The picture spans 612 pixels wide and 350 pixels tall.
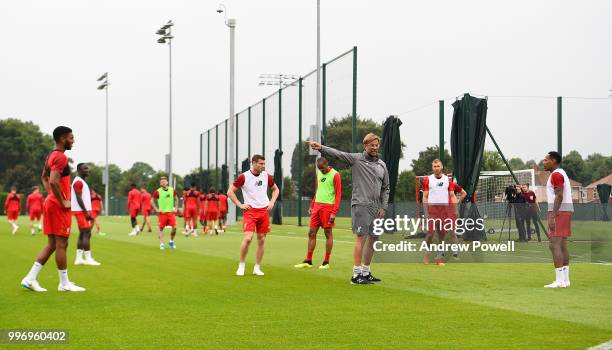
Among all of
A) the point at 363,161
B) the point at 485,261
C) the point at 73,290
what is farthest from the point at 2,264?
the point at 485,261

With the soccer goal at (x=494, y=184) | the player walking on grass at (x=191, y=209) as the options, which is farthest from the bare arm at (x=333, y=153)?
the player walking on grass at (x=191, y=209)

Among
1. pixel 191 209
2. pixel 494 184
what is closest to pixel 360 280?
pixel 494 184

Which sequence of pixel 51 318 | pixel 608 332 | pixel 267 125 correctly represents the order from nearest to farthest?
1. pixel 608 332
2. pixel 51 318
3. pixel 267 125

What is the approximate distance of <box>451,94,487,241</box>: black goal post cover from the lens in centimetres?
1852

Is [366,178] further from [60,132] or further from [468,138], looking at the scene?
[468,138]

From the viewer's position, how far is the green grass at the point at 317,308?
6.99 m

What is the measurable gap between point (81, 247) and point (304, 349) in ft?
33.6

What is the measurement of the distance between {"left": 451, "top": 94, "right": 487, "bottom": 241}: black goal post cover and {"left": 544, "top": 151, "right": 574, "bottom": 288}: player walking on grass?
675 cm

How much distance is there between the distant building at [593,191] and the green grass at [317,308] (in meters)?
14.3

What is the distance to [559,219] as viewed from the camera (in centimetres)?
1130

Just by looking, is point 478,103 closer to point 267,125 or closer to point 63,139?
point 63,139

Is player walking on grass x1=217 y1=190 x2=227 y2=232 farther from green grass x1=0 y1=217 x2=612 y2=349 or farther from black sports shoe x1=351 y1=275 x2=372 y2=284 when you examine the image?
black sports shoe x1=351 y1=275 x2=372 y2=284

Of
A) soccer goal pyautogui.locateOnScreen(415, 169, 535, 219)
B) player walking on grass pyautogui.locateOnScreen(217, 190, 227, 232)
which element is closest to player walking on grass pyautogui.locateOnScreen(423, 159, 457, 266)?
soccer goal pyautogui.locateOnScreen(415, 169, 535, 219)

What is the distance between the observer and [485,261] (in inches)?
605
